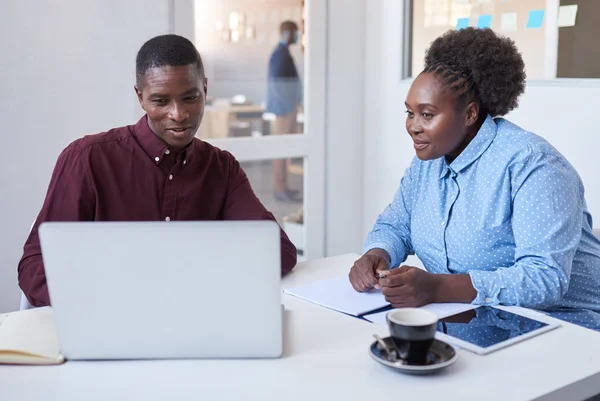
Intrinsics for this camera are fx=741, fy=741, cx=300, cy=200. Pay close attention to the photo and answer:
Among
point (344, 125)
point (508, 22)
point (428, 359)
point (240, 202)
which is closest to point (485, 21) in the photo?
point (508, 22)

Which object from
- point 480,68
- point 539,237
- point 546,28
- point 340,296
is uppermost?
point 546,28

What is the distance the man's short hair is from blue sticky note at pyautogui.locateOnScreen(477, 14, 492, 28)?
64.5 inches

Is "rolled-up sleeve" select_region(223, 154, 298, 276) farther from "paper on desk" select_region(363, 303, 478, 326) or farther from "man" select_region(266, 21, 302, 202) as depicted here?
"man" select_region(266, 21, 302, 202)

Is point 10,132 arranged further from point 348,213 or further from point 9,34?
point 348,213

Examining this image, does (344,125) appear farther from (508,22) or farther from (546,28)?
(546,28)

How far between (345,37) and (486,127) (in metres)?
2.06

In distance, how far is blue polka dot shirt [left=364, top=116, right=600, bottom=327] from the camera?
5.10ft

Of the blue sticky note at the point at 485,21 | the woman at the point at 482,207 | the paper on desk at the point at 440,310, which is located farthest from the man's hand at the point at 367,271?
the blue sticky note at the point at 485,21

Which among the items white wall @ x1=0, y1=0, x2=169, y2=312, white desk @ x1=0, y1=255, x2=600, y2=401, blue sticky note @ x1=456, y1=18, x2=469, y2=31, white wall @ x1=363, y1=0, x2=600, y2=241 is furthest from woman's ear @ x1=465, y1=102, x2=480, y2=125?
white wall @ x1=0, y1=0, x2=169, y2=312

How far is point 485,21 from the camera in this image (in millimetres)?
3080

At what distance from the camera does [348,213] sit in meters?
3.85

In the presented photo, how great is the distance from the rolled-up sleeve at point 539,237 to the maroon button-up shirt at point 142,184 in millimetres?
497

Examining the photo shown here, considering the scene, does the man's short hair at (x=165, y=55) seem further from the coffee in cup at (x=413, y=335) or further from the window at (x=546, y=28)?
the window at (x=546, y=28)

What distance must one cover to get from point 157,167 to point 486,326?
3.01 feet
